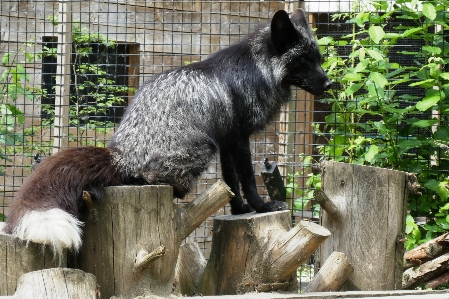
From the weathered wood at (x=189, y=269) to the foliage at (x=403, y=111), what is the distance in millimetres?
1798

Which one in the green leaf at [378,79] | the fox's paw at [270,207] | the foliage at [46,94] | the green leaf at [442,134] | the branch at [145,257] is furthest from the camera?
the foliage at [46,94]

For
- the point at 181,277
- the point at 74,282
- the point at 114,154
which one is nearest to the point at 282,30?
the point at 114,154

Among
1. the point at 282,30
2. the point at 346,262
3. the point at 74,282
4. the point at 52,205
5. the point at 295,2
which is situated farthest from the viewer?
the point at 295,2

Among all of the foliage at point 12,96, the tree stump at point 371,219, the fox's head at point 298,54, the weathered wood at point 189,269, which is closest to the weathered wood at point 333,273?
the tree stump at point 371,219

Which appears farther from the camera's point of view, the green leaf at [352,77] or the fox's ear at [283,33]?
the green leaf at [352,77]

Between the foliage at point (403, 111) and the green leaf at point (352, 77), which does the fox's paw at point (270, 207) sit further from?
the green leaf at point (352, 77)

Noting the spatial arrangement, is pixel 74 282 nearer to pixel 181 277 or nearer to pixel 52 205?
pixel 52 205

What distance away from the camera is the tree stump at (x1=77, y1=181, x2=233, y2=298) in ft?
13.5

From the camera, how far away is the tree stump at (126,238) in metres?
4.12

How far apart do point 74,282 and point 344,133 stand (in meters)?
3.59

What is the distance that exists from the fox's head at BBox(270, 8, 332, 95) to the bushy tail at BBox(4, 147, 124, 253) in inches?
60.2

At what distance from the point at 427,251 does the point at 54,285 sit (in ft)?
9.96

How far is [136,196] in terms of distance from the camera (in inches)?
163

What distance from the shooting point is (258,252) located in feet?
14.7
